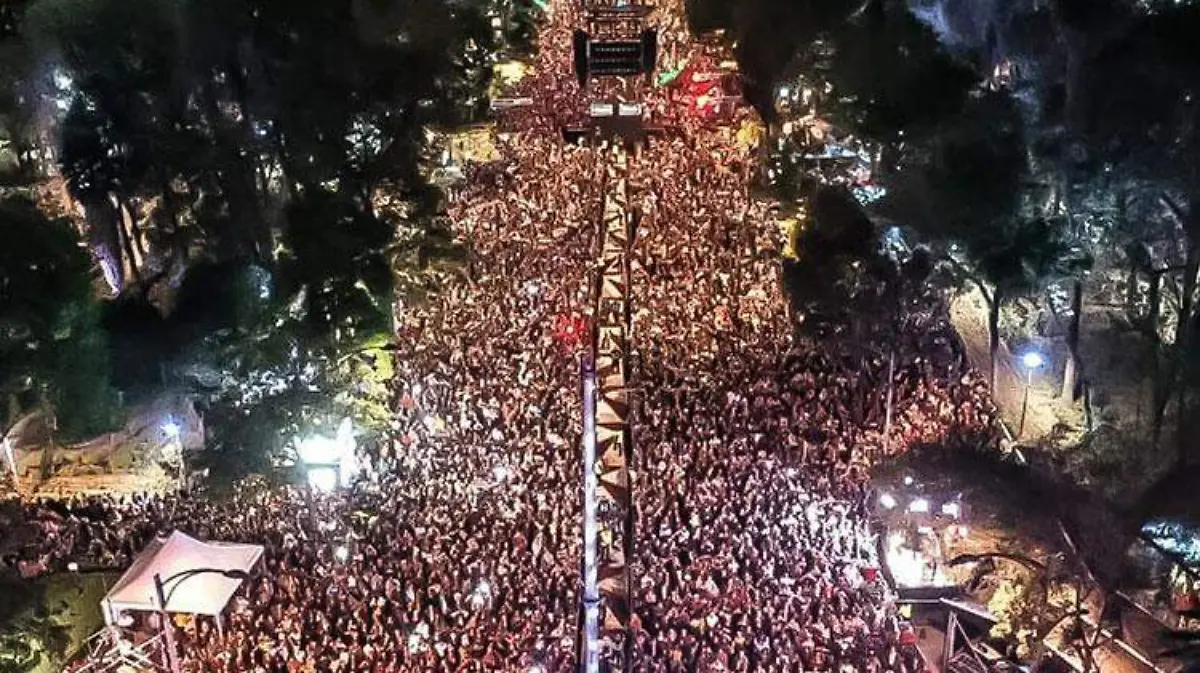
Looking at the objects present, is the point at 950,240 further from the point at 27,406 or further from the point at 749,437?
the point at 27,406

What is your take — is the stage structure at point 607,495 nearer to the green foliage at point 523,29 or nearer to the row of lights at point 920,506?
the row of lights at point 920,506

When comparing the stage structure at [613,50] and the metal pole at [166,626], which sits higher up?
the stage structure at [613,50]

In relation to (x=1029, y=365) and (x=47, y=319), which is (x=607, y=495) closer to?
(x=47, y=319)

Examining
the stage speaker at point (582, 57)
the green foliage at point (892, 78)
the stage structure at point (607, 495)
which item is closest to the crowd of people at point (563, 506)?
the stage structure at point (607, 495)

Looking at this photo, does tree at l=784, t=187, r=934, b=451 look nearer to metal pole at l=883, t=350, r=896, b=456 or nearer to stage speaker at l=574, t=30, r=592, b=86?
metal pole at l=883, t=350, r=896, b=456

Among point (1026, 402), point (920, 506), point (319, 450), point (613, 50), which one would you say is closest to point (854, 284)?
point (1026, 402)

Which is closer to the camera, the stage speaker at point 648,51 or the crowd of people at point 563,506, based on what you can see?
the crowd of people at point 563,506

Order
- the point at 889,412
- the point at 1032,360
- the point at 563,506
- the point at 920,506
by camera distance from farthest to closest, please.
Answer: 1. the point at 1032,360
2. the point at 889,412
3. the point at 563,506
4. the point at 920,506
